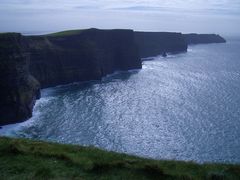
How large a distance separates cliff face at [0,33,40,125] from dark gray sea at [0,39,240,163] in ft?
9.32

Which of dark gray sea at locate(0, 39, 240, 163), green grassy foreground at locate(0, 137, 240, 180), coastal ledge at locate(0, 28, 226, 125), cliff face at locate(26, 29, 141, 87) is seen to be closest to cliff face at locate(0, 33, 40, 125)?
coastal ledge at locate(0, 28, 226, 125)

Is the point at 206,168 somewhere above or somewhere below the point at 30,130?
above

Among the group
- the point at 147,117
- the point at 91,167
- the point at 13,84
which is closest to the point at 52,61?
the point at 13,84

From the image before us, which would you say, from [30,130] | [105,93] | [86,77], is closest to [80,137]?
[30,130]

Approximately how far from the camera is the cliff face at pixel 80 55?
114 meters

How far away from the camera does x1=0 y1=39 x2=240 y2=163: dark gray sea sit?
186 feet

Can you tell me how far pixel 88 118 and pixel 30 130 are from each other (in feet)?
40.9

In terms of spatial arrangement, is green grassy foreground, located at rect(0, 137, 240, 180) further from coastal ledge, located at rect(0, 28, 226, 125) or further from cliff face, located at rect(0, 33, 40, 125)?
coastal ledge, located at rect(0, 28, 226, 125)

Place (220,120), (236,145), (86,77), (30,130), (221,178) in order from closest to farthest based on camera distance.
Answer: (221,178) → (236,145) → (30,130) → (220,120) → (86,77)

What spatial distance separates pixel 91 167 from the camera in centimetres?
1920

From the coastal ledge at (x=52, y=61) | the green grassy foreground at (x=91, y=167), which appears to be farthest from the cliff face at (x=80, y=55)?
the green grassy foreground at (x=91, y=167)

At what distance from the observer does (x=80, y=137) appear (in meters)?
61.1

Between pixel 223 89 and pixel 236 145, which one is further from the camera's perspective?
pixel 223 89

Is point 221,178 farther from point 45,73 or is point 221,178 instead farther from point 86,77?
point 86,77
